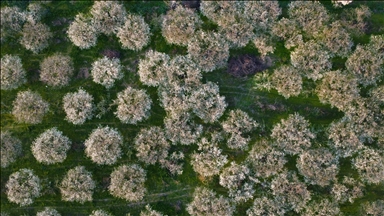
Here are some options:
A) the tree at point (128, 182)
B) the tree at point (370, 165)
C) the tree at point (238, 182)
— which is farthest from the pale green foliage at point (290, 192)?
the tree at point (128, 182)

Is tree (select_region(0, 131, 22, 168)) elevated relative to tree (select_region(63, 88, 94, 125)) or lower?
lower

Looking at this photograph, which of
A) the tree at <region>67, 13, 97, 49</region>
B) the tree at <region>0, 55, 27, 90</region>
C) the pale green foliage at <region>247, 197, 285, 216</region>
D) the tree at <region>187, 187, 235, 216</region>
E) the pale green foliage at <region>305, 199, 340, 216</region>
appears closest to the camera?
the pale green foliage at <region>305, 199, 340, 216</region>

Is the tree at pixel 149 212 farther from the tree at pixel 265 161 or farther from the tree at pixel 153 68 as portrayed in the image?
the tree at pixel 153 68

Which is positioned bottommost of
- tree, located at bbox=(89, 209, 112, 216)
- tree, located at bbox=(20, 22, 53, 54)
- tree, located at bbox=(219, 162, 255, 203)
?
tree, located at bbox=(89, 209, 112, 216)

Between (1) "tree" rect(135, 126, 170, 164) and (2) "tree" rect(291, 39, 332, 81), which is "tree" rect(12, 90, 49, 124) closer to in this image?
(1) "tree" rect(135, 126, 170, 164)

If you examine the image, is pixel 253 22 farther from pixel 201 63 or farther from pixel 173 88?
pixel 173 88

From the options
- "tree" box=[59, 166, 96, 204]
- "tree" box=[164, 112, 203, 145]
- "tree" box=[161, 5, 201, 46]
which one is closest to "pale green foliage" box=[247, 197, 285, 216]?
"tree" box=[164, 112, 203, 145]

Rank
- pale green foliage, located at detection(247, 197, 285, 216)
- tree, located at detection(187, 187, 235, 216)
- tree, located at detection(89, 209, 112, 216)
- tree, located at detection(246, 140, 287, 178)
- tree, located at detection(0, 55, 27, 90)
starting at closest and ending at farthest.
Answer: tree, located at detection(187, 187, 235, 216), pale green foliage, located at detection(247, 197, 285, 216), tree, located at detection(89, 209, 112, 216), tree, located at detection(246, 140, 287, 178), tree, located at detection(0, 55, 27, 90)

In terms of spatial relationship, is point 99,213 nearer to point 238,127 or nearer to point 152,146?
point 152,146
